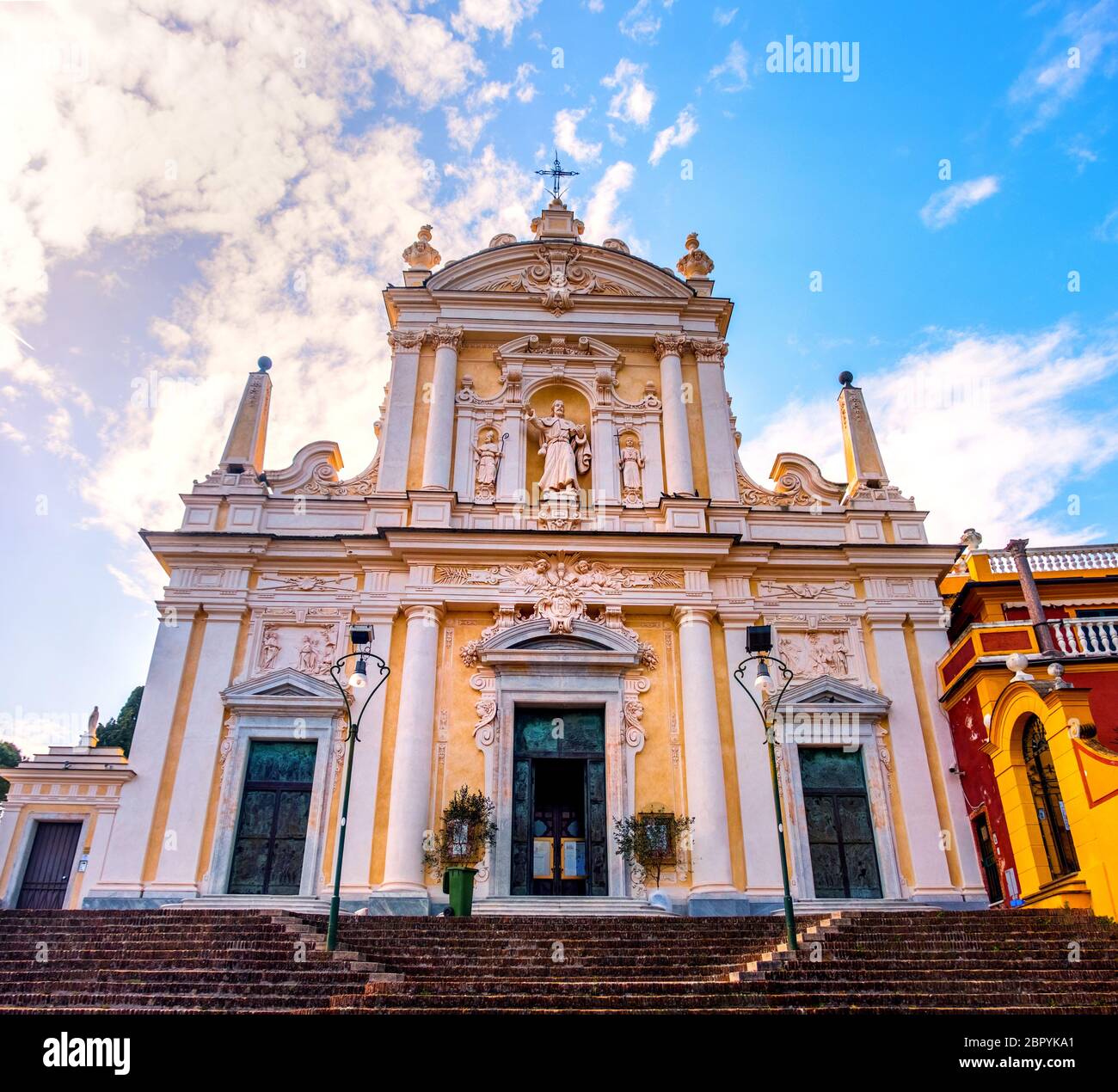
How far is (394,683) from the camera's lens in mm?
17781

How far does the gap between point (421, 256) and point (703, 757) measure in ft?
44.0

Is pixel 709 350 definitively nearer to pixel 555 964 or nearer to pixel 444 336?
pixel 444 336

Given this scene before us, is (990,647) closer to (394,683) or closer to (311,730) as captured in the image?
(394,683)

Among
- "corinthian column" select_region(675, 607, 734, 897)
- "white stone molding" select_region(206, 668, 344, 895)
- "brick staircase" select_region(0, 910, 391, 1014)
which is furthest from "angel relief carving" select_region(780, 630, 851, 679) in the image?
"brick staircase" select_region(0, 910, 391, 1014)

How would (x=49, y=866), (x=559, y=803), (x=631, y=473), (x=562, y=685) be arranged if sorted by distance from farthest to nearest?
(x=631, y=473), (x=562, y=685), (x=559, y=803), (x=49, y=866)

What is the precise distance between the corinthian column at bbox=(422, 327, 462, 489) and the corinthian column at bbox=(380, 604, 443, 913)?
3.22 meters

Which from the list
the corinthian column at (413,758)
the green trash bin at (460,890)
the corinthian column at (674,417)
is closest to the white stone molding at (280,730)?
the corinthian column at (413,758)

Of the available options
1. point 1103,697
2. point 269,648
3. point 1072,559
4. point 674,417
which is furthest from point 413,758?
point 1072,559

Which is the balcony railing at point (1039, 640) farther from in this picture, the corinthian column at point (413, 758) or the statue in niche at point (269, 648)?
the statue in niche at point (269, 648)

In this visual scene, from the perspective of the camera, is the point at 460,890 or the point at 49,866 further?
the point at 49,866

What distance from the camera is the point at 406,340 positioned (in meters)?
21.6

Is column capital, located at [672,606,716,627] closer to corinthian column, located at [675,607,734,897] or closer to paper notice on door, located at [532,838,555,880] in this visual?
corinthian column, located at [675,607,734,897]

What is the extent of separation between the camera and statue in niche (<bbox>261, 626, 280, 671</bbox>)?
18.0m

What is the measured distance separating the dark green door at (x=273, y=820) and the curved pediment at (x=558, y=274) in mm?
11075
